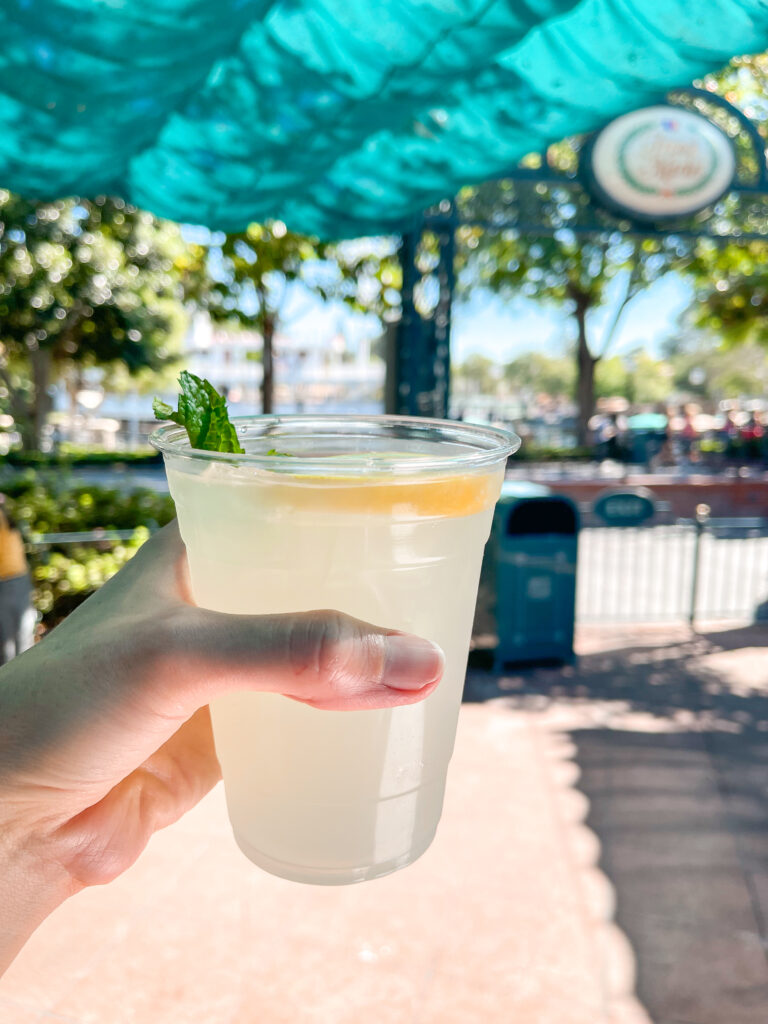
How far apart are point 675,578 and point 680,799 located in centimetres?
609

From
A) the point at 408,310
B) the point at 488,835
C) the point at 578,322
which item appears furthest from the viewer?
the point at 578,322

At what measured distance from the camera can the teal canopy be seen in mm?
2289

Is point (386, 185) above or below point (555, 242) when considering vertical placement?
below

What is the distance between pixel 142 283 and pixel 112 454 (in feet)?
22.8

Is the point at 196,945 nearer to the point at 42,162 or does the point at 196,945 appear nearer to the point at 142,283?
the point at 42,162

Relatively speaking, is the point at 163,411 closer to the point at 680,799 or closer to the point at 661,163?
the point at 680,799

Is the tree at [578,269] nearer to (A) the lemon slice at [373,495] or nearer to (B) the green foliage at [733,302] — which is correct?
(B) the green foliage at [733,302]

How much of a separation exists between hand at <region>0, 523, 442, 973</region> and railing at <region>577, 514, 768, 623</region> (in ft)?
22.2

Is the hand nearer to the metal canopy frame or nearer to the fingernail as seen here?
the fingernail

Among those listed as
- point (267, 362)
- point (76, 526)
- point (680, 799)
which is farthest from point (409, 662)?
point (267, 362)

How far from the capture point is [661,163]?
6.44 meters

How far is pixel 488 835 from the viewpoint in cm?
394

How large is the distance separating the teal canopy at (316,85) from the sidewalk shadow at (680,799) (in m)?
3.30

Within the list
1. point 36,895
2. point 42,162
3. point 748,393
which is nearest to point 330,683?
point 36,895
